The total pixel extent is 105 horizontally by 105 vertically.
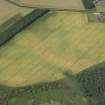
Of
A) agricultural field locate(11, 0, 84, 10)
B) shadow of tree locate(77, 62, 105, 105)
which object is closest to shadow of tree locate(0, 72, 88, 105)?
shadow of tree locate(77, 62, 105, 105)

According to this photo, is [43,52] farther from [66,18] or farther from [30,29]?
[66,18]

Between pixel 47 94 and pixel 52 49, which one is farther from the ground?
pixel 52 49

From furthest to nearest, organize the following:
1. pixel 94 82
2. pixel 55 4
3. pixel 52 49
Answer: pixel 55 4 → pixel 52 49 → pixel 94 82

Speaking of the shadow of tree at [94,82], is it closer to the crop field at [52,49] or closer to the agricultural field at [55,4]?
the crop field at [52,49]

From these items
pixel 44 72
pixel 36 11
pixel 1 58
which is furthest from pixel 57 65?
pixel 36 11

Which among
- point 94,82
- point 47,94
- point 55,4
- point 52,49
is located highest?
point 55,4

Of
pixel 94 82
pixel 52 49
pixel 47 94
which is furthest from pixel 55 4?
pixel 47 94

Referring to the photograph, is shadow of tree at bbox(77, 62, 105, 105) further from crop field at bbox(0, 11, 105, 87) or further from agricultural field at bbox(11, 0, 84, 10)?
agricultural field at bbox(11, 0, 84, 10)

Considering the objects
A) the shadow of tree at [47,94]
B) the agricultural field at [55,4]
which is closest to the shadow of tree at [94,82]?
the shadow of tree at [47,94]

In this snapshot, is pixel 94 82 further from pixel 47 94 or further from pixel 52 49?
pixel 52 49
